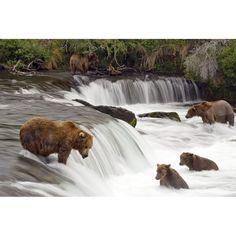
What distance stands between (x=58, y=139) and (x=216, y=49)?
6.98ft

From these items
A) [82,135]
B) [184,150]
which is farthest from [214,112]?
[82,135]

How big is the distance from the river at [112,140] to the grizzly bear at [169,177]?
0.20ft

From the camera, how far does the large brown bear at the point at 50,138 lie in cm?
492

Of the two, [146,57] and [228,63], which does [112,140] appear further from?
[228,63]

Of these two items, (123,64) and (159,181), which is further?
(123,64)

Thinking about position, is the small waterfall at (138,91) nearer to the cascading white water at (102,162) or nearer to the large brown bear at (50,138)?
the cascading white water at (102,162)

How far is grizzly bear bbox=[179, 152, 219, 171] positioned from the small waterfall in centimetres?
108

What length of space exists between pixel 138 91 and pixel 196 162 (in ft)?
5.99

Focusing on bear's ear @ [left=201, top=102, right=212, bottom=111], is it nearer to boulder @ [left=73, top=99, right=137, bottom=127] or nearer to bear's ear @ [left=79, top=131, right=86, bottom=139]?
boulder @ [left=73, top=99, right=137, bottom=127]

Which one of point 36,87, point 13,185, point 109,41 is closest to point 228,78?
point 109,41

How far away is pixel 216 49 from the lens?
247 inches

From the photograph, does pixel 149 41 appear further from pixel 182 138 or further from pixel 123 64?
pixel 182 138

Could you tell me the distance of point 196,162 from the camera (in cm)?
564

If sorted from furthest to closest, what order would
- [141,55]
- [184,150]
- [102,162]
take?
[141,55] → [184,150] → [102,162]
